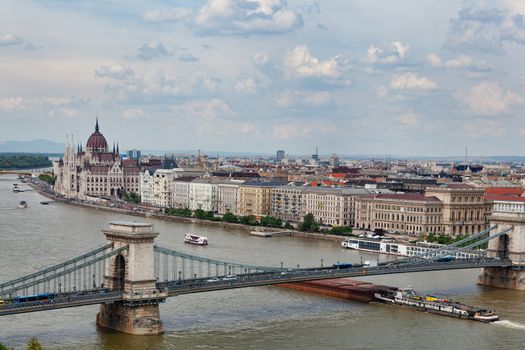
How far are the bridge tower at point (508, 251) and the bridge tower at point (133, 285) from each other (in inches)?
672

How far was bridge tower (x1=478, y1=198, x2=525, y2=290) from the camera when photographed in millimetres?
39188

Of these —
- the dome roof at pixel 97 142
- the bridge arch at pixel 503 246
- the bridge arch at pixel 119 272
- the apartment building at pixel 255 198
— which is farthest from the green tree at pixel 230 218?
the dome roof at pixel 97 142

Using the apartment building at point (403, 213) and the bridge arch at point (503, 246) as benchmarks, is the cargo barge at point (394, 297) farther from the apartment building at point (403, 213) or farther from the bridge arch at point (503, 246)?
the apartment building at point (403, 213)

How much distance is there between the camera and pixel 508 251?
4066 centimetres

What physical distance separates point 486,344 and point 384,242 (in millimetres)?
23180

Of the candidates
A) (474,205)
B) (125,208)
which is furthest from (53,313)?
(125,208)

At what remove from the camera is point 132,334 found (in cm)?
2717

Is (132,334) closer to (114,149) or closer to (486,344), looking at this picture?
(486,344)

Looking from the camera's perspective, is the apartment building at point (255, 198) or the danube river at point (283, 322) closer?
the danube river at point (283, 322)

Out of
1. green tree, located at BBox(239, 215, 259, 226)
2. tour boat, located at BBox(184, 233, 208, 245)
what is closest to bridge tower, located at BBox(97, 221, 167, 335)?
tour boat, located at BBox(184, 233, 208, 245)

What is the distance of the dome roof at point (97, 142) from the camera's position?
373ft

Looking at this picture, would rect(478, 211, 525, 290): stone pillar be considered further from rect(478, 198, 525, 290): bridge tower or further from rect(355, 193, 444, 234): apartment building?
rect(355, 193, 444, 234): apartment building

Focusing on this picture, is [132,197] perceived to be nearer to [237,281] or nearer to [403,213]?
[403,213]

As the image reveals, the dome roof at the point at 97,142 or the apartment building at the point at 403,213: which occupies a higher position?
Answer: the dome roof at the point at 97,142
